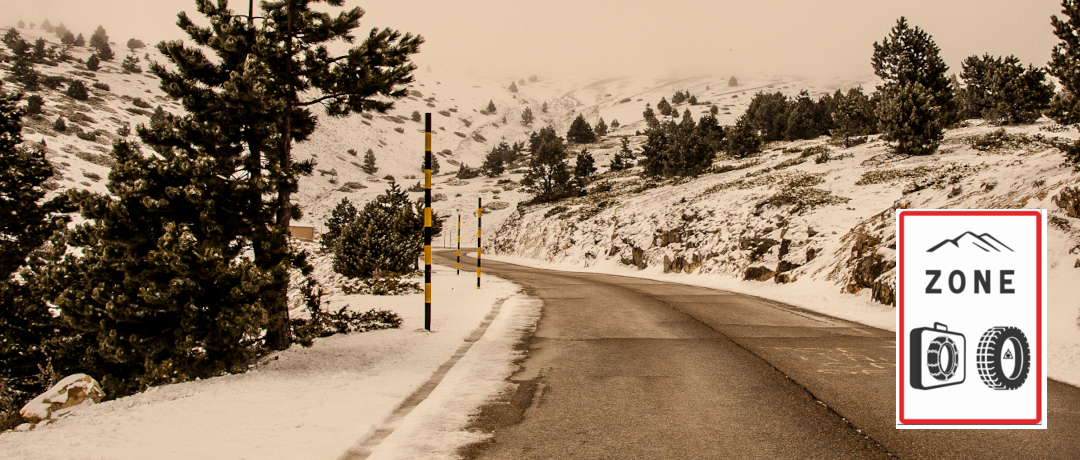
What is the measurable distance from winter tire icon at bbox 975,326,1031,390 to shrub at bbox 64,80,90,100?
96918mm

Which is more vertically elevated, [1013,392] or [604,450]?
[1013,392]

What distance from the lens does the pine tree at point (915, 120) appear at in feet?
103

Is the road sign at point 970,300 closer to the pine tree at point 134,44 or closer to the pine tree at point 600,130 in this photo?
the pine tree at point 600,130

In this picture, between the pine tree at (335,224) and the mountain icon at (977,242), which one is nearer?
the mountain icon at (977,242)

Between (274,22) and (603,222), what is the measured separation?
31209 mm

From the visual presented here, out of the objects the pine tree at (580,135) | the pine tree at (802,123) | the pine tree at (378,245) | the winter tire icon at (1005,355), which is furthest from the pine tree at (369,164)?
the winter tire icon at (1005,355)

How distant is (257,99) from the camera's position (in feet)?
21.5

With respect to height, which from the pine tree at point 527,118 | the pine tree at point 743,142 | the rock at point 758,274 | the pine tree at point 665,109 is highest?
the pine tree at point 527,118

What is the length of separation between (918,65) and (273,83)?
42.8 meters

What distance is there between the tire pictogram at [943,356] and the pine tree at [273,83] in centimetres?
605

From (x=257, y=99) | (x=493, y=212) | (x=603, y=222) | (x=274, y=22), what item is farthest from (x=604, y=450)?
(x=493, y=212)

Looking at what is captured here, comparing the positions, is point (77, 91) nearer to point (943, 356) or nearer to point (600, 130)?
point (600, 130)

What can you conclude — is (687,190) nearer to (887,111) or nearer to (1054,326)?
(887,111)

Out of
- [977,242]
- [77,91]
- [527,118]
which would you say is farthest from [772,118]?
[527,118]
